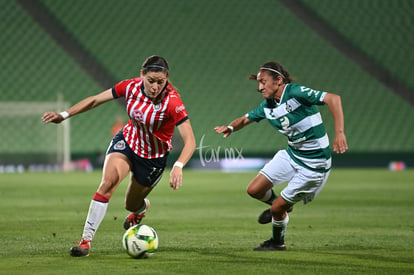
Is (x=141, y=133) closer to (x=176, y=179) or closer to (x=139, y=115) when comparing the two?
(x=139, y=115)

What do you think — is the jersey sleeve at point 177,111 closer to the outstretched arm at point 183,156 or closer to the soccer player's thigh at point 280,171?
the outstretched arm at point 183,156

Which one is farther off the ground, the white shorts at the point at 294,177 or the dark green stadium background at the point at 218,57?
the dark green stadium background at the point at 218,57

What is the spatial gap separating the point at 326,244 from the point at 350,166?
19176 millimetres

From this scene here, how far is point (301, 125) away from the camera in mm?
7543

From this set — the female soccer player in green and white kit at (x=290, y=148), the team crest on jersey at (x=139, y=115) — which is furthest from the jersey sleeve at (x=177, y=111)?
the female soccer player in green and white kit at (x=290, y=148)

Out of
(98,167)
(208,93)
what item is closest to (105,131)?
(98,167)

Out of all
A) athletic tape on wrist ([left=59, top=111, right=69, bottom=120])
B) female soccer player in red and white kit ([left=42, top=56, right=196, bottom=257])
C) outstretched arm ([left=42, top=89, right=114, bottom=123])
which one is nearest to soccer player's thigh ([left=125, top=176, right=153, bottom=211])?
female soccer player in red and white kit ([left=42, top=56, right=196, bottom=257])

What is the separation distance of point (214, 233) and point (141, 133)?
6.80 ft

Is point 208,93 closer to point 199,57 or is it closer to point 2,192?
point 199,57

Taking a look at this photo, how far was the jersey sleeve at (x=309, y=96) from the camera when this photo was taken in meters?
7.19

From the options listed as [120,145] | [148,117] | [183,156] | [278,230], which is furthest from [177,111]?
[278,230]

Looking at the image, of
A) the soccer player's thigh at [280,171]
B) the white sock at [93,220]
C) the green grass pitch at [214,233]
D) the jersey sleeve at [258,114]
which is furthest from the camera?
the jersey sleeve at [258,114]

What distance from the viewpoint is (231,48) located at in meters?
30.8

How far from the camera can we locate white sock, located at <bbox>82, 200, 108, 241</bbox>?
22.7 feet
